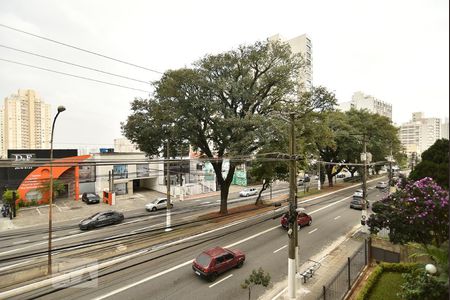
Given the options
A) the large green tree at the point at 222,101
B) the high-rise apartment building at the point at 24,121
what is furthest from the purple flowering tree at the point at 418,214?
the high-rise apartment building at the point at 24,121

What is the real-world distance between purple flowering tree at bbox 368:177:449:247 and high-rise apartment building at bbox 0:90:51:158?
6676 centimetres

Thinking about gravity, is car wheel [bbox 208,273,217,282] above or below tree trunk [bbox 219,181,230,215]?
below

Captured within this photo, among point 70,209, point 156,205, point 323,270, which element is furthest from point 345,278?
point 70,209

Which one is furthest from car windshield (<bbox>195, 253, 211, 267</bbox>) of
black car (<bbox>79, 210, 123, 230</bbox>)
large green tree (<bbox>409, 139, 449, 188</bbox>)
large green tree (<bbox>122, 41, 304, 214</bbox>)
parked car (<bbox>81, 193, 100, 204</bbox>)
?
parked car (<bbox>81, 193, 100, 204</bbox>)

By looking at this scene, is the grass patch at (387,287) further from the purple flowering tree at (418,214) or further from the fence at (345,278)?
the purple flowering tree at (418,214)

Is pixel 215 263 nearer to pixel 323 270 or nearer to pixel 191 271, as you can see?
pixel 191 271

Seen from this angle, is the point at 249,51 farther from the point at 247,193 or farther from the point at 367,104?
the point at 367,104

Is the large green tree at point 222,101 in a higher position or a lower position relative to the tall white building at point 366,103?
lower

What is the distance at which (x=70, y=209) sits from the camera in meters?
29.9

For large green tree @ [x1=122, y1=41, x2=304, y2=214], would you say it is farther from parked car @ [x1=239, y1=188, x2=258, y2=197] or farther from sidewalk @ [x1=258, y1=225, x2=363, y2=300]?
parked car @ [x1=239, y1=188, x2=258, y2=197]

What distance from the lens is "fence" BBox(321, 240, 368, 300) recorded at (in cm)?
1043

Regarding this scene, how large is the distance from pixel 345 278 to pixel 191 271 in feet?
25.7

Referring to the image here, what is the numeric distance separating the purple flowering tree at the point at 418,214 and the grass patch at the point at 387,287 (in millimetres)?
2711

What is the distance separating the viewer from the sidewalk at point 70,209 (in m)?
25.2
